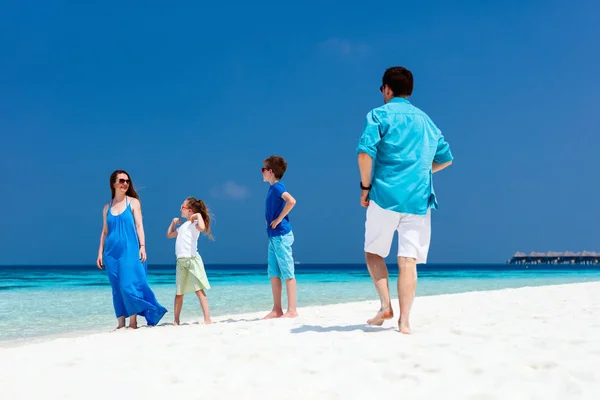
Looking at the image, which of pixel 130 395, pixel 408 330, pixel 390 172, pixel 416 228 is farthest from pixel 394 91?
pixel 130 395

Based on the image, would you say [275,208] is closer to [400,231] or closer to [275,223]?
[275,223]

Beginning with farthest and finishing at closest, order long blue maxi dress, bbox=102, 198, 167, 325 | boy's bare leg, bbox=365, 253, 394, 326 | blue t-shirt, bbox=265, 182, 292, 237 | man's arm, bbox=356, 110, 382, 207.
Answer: blue t-shirt, bbox=265, 182, 292, 237 → long blue maxi dress, bbox=102, 198, 167, 325 → boy's bare leg, bbox=365, 253, 394, 326 → man's arm, bbox=356, 110, 382, 207

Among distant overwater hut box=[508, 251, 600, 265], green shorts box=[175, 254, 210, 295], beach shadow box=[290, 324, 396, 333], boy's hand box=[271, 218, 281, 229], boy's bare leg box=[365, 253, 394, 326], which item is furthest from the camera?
distant overwater hut box=[508, 251, 600, 265]

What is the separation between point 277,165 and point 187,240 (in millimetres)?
1326

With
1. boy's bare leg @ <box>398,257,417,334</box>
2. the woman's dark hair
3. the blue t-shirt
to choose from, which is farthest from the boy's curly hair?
boy's bare leg @ <box>398,257,417,334</box>

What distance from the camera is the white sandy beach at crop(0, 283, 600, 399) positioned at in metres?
2.69

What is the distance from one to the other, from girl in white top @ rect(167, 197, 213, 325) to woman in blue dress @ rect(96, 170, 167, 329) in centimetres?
38

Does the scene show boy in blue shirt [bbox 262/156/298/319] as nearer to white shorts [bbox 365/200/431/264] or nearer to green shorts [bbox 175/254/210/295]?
green shorts [bbox 175/254/210/295]

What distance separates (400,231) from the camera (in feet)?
13.1

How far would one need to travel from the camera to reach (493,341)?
11.7 feet

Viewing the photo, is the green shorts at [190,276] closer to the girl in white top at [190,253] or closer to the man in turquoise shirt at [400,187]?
the girl in white top at [190,253]

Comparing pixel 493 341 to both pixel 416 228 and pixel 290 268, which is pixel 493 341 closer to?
pixel 416 228

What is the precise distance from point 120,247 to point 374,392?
3959 mm

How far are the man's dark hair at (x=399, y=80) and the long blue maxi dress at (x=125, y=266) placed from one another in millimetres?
3227
